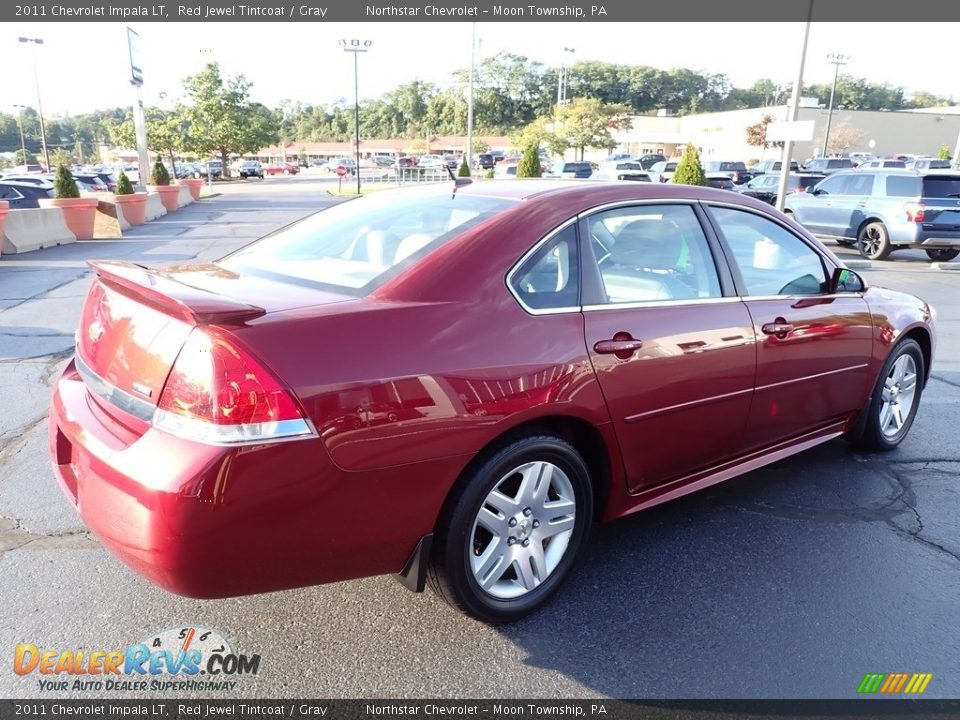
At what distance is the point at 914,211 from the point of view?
13906 mm

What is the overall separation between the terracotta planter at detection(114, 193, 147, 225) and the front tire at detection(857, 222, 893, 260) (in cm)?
1810

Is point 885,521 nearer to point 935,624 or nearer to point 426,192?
point 935,624

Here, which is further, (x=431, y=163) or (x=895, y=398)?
(x=431, y=163)

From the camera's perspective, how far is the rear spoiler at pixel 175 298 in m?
2.11

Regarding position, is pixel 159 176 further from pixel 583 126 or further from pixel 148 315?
pixel 583 126

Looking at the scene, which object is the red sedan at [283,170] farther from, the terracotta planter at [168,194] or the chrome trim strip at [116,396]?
the chrome trim strip at [116,396]

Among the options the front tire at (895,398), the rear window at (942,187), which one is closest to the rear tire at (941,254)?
the rear window at (942,187)

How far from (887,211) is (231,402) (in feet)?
51.1

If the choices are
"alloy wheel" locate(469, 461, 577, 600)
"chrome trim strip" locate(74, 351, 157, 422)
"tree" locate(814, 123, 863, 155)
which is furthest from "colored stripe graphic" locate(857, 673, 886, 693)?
"tree" locate(814, 123, 863, 155)

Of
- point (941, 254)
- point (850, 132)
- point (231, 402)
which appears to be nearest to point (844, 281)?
point (231, 402)

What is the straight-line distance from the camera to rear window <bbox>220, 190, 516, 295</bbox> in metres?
2.70

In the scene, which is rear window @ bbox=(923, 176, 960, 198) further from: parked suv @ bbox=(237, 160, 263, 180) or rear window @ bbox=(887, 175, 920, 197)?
parked suv @ bbox=(237, 160, 263, 180)

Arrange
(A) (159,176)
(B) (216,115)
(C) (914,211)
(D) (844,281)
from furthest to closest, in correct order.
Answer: (B) (216,115) → (A) (159,176) → (C) (914,211) → (D) (844,281)

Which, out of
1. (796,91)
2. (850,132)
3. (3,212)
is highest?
(850,132)
